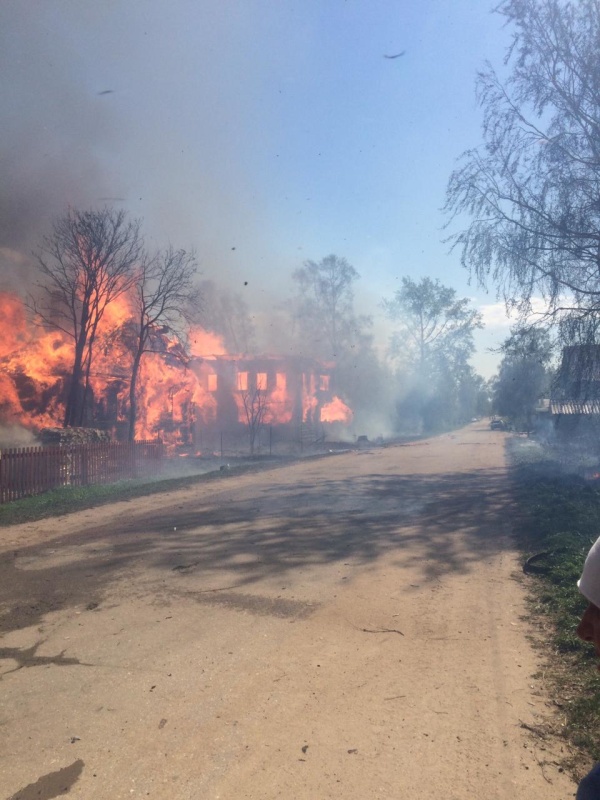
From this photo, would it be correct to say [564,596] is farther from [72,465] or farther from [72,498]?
[72,465]

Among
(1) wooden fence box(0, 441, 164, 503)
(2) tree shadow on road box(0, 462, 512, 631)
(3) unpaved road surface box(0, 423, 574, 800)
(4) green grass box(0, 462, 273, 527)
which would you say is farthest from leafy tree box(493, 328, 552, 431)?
(1) wooden fence box(0, 441, 164, 503)

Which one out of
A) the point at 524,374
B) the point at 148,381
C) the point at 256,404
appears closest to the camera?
the point at 148,381

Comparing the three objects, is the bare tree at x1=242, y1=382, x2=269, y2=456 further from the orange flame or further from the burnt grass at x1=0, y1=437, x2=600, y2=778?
the burnt grass at x1=0, y1=437, x2=600, y2=778

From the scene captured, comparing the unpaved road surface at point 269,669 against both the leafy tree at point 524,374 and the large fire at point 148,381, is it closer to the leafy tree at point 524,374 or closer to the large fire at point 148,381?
the leafy tree at point 524,374

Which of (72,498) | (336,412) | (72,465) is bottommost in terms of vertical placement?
(72,498)

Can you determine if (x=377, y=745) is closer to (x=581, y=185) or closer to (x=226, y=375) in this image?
(x=581, y=185)

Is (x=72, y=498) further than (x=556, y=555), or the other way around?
(x=72, y=498)

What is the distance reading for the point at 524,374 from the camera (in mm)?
44062

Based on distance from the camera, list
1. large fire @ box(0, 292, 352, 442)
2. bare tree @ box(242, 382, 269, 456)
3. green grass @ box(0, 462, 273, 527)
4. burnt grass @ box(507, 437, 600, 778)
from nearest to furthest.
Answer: burnt grass @ box(507, 437, 600, 778)
green grass @ box(0, 462, 273, 527)
large fire @ box(0, 292, 352, 442)
bare tree @ box(242, 382, 269, 456)

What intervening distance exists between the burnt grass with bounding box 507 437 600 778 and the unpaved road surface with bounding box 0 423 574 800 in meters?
0.17

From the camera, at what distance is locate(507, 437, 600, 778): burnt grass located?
3.43m

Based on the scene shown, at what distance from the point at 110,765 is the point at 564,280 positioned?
15437 millimetres

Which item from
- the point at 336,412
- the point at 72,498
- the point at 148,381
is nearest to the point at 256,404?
the point at 148,381

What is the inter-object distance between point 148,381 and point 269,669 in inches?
1097
